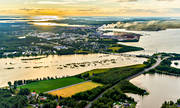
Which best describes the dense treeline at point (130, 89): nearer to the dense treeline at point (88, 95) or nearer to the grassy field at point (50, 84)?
the dense treeline at point (88, 95)

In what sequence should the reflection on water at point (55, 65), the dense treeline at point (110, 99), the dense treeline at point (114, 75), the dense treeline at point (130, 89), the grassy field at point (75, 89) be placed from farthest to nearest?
the reflection on water at point (55, 65), the dense treeline at point (114, 75), the dense treeline at point (130, 89), the grassy field at point (75, 89), the dense treeline at point (110, 99)

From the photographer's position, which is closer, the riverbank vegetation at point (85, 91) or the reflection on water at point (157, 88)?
the riverbank vegetation at point (85, 91)

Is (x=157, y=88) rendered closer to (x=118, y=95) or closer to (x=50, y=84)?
(x=118, y=95)

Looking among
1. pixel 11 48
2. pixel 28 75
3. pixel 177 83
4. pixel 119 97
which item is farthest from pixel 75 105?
pixel 11 48

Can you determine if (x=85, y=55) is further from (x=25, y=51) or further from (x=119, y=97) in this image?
(x=119, y=97)

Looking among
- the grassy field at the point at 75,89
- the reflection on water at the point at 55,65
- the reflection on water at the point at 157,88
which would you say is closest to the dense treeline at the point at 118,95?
the reflection on water at the point at 157,88
